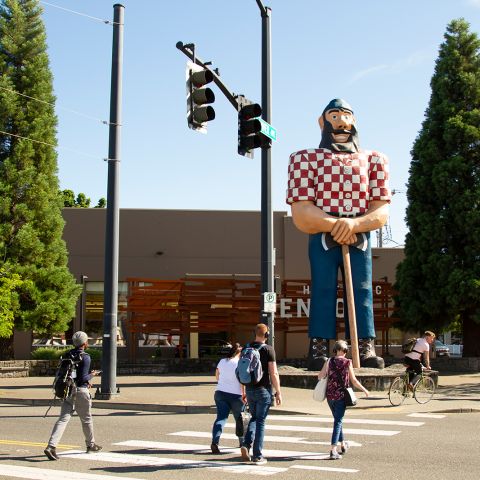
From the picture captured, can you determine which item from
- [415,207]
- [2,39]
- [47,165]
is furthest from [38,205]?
[415,207]

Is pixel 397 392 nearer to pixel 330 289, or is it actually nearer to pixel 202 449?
pixel 330 289

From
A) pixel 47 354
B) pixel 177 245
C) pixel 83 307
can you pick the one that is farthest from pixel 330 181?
pixel 83 307

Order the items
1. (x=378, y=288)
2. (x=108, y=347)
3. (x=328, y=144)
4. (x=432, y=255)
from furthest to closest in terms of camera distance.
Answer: (x=378, y=288) < (x=432, y=255) < (x=328, y=144) < (x=108, y=347)

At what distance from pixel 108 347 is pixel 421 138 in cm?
1665

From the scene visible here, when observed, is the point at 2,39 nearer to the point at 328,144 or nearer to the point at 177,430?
the point at 328,144

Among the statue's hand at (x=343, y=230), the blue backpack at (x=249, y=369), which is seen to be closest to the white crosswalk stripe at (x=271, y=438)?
the blue backpack at (x=249, y=369)

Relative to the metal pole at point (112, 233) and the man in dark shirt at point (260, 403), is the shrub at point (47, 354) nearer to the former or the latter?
the metal pole at point (112, 233)

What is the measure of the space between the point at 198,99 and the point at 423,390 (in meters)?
8.45

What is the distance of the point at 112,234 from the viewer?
1692cm

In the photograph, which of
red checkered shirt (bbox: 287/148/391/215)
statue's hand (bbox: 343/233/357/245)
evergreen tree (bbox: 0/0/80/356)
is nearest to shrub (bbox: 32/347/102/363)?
evergreen tree (bbox: 0/0/80/356)

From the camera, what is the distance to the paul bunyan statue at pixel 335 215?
20.1 m

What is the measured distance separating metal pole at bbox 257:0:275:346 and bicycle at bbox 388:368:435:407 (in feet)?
9.97

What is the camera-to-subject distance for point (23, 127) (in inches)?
1075

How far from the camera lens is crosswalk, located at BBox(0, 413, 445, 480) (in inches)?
A: 340
